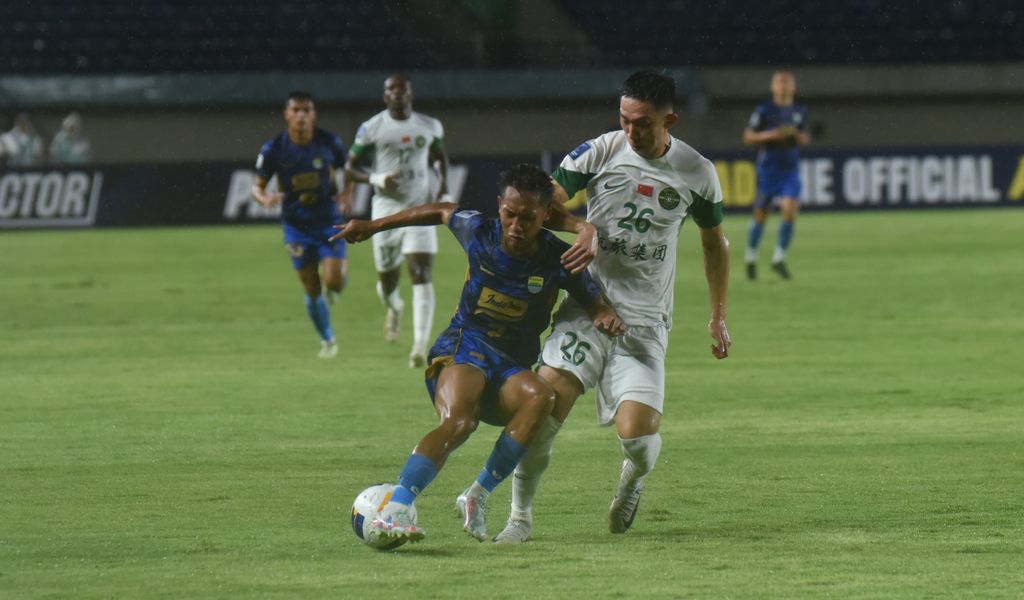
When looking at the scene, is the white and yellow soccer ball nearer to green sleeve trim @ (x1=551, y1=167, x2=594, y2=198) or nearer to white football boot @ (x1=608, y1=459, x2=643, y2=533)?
white football boot @ (x1=608, y1=459, x2=643, y2=533)

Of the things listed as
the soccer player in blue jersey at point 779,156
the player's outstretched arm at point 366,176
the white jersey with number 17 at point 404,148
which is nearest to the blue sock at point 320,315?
the player's outstretched arm at point 366,176

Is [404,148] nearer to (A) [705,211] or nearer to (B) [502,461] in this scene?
(A) [705,211]

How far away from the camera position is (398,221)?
685 cm

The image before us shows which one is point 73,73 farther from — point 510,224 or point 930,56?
point 510,224

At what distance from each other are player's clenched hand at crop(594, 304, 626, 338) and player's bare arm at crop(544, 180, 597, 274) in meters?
0.27

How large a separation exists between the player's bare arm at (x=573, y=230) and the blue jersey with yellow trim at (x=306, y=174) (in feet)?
23.3

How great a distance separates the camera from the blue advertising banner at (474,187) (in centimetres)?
2856

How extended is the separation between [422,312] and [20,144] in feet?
67.5

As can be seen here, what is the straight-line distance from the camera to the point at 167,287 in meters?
19.6

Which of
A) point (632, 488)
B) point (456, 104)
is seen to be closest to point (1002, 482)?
point (632, 488)

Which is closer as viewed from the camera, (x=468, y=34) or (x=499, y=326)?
(x=499, y=326)

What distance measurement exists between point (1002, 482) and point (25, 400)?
648 centimetres

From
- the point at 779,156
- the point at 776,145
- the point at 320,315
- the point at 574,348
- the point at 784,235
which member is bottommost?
the point at 784,235

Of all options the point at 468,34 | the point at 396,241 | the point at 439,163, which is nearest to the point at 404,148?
the point at 439,163
